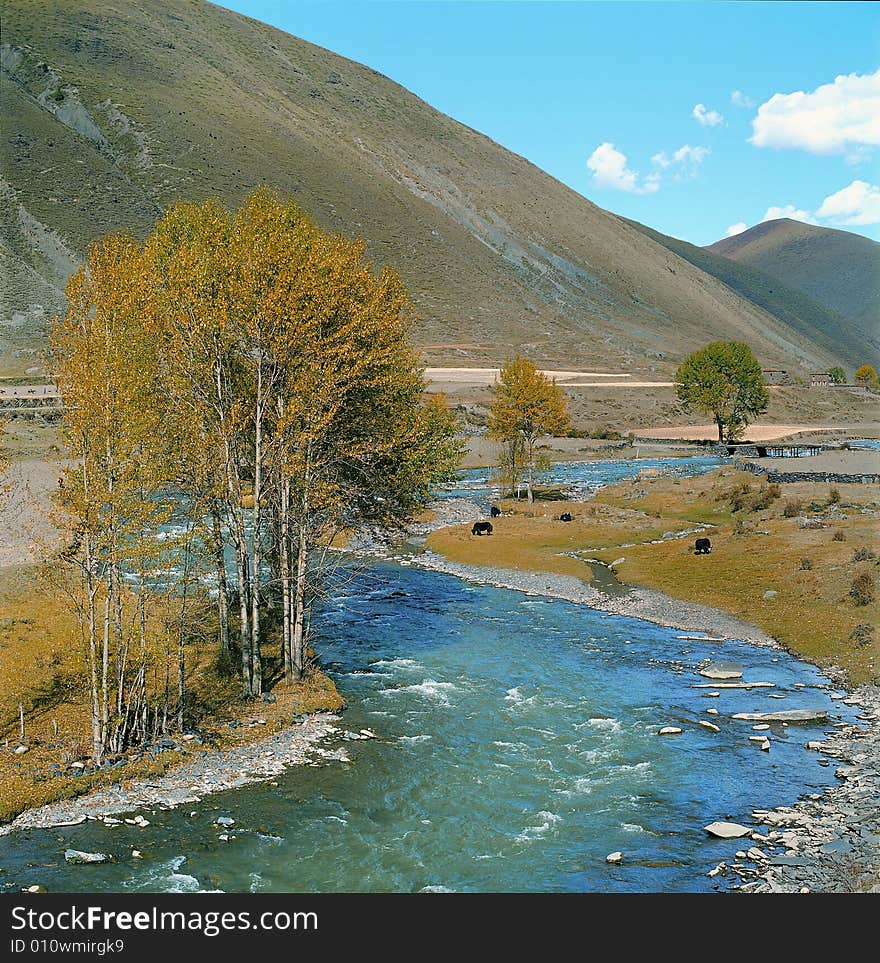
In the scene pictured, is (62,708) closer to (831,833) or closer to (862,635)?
(831,833)

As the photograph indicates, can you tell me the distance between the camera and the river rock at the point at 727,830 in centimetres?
2330

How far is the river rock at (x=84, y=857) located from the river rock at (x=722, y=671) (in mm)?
23052

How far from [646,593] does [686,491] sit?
37987 millimetres

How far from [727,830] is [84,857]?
610 inches

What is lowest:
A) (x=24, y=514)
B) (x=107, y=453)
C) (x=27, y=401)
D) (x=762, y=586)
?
(x=762, y=586)

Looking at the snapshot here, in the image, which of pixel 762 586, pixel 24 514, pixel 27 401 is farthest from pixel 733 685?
pixel 27 401

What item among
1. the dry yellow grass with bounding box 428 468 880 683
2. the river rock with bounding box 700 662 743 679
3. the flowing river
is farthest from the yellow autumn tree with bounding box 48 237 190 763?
the dry yellow grass with bounding box 428 468 880 683

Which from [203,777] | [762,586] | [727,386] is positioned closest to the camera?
[203,777]

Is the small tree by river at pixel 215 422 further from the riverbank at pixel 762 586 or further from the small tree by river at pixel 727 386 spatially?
the small tree by river at pixel 727 386

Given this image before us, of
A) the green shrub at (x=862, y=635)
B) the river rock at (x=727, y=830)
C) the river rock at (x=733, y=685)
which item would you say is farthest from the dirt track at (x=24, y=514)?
the green shrub at (x=862, y=635)

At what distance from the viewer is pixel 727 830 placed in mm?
23469

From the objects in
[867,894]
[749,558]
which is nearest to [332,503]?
[867,894]
